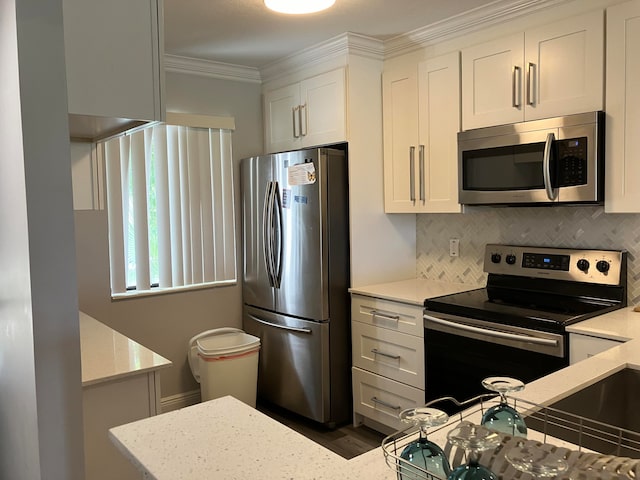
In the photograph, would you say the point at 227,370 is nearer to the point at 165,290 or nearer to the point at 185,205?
the point at 165,290

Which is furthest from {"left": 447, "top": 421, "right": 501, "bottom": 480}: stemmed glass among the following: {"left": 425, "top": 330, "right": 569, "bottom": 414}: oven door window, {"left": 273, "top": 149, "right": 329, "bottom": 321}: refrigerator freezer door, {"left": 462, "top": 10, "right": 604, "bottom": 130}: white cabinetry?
{"left": 273, "top": 149, "right": 329, "bottom": 321}: refrigerator freezer door

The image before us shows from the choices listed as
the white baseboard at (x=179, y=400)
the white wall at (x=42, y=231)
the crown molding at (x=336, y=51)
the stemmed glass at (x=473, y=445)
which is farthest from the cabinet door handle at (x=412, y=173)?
the stemmed glass at (x=473, y=445)

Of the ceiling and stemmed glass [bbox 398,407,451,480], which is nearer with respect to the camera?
stemmed glass [bbox 398,407,451,480]

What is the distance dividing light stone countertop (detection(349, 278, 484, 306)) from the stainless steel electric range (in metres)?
0.13

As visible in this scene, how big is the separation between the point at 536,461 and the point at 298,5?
7.85 feet

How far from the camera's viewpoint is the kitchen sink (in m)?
1.28

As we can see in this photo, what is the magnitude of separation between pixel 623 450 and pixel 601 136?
1435mm

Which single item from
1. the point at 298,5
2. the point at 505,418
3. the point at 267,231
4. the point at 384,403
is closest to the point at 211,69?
the point at 267,231

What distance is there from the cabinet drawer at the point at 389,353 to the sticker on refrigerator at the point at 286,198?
2.78ft

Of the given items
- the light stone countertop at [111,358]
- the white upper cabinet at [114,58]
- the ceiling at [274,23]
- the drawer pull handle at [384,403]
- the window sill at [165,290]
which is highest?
the ceiling at [274,23]

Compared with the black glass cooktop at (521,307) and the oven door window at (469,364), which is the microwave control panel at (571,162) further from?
the oven door window at (469,364)

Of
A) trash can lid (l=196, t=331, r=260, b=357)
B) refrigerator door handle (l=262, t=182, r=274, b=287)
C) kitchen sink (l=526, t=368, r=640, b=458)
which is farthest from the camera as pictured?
refrigerator door handle (l=262, t=182, r=274, b=287)

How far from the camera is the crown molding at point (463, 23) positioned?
2588 millimetres

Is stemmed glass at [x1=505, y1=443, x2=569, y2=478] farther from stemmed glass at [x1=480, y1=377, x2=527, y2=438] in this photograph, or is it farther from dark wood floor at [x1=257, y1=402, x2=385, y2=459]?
dark wood floor at [x1=257, y1=402, x2=385, y2=459]
